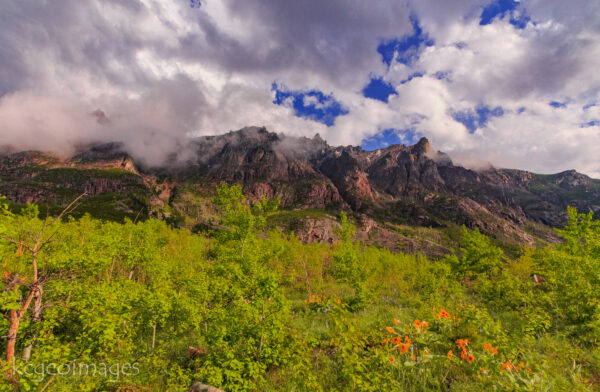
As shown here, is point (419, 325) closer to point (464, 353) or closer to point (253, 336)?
point (464, 353)

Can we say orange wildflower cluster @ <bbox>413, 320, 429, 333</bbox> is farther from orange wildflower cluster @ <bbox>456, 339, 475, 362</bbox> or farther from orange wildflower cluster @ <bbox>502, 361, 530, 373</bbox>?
orange wildflower cluster @ <bbox>502, 361, 530, 373</bbox>

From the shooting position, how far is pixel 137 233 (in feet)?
68.7

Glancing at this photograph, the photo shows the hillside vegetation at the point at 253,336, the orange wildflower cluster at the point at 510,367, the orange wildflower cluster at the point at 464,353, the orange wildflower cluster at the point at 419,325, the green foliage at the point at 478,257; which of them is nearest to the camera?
the orange wildflower cluster at the point at 510,367

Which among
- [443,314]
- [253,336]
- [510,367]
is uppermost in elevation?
[443,314]

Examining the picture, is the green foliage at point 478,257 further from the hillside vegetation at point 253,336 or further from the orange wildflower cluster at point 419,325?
the orange wildflower cluster at point 419,325

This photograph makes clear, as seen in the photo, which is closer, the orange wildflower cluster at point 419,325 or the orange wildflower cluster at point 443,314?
the orange wildflower cluster at point 419,325

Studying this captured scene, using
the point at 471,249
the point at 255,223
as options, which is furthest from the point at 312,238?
the point at 255,223

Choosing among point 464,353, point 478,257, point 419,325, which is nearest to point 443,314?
point 419,325

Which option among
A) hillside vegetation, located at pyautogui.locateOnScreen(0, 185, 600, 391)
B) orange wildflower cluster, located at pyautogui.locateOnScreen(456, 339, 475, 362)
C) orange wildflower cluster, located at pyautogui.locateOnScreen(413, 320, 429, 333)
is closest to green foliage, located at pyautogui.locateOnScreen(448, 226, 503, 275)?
hillside vegetation, located at pyautogui.locateOnScreen(0, 185, 600, 391)

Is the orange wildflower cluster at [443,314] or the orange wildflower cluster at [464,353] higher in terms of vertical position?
the orange wildflower cluster at [443,314]

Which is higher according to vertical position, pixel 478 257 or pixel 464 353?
pixel 478 257

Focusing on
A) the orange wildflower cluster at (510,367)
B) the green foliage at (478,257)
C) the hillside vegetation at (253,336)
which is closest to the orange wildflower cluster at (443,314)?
the hillside vegetation at (253,336)

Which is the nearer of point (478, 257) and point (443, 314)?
point (443, 314)

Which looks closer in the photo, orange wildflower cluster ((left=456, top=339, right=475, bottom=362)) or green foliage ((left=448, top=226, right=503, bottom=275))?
orange wildflower cluster ((left=456, top=339, right=475, bottom=362))
